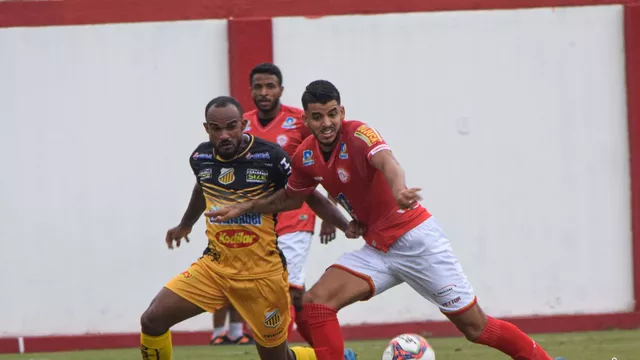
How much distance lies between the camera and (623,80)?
35.7 feet

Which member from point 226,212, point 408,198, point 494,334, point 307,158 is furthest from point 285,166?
point 494,334

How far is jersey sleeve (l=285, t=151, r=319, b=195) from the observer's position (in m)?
6.57

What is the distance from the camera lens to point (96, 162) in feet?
35.2

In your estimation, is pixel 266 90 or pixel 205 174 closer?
pixel 205 174

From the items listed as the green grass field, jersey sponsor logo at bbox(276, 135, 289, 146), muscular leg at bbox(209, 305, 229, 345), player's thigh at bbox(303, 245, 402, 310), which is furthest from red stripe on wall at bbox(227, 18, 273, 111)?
player's thigh at bbox(303, 245, 402, 310)

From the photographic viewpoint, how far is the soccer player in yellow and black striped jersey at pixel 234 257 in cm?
642

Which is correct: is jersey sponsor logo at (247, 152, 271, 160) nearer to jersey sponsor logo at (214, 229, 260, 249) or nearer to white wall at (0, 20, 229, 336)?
jersey sponsor logo at (214, 229, 260, 249)

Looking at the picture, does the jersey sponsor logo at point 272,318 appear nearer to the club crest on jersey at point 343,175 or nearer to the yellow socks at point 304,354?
the yellow socks at point 304,354

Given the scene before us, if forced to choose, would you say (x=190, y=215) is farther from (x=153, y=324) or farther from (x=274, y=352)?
(x=274, y=352)

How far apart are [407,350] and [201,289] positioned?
1282 mm

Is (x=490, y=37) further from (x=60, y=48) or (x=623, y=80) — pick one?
(x=60, y=48)

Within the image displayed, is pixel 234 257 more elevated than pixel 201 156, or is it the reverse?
pixel 201 156

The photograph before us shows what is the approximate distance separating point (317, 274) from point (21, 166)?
A: 2935 mm

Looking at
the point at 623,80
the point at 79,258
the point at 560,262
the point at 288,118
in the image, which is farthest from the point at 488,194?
the point at 79,258
